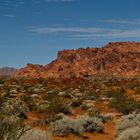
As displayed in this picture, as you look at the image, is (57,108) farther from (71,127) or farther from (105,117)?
(71,127)

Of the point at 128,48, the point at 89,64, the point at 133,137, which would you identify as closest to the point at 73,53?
the point at 89,64

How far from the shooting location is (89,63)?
14125cm

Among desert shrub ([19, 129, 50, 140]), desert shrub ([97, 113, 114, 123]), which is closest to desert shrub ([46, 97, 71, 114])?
desert shrub ([97, 113, 114, 123])

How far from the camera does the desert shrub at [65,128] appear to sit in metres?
14.6

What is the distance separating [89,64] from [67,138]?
126826 mm

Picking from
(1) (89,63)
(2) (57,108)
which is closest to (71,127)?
(2) (57,108)

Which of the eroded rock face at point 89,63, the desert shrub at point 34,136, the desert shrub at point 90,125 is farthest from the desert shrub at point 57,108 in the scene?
the eroded rock face at point 89,63

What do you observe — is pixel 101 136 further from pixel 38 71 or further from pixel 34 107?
pixel 38 71

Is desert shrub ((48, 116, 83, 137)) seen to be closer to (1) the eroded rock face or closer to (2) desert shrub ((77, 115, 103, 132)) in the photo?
(2) desert shrub ((77, 115, 103, 132))

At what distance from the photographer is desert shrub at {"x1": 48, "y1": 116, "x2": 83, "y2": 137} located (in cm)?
1465

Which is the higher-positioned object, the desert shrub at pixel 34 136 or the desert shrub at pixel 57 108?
the desert shrub at pixel 57 108

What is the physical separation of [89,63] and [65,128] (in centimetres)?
12674

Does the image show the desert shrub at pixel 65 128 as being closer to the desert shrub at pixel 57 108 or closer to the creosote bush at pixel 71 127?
the creosote bush at pixel 71 127

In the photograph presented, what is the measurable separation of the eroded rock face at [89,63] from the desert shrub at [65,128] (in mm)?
109842
